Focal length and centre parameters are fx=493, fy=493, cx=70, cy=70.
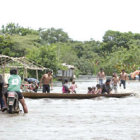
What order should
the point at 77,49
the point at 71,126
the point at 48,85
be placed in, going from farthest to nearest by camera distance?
the point at 77,49, the point at 48,85, the point at 71,126

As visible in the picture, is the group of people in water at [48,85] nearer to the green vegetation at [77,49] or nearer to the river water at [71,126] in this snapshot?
the river water at [71,126]

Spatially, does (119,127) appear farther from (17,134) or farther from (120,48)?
(120,48)

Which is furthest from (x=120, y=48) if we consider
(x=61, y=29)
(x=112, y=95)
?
(x=112, y=95)

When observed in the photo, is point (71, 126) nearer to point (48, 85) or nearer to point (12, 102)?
point (12, 102)

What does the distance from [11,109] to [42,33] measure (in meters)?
83.2

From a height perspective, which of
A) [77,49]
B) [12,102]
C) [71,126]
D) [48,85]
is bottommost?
[71,126]

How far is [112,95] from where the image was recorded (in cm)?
2139

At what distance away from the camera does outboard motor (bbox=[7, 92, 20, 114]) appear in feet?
44.0

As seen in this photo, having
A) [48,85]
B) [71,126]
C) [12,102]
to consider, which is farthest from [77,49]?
[71,126]

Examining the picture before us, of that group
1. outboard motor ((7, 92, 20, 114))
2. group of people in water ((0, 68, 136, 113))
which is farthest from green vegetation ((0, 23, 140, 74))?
outboard motor ((7, 92, 20, 114))

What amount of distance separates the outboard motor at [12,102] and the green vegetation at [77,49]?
A: 3066 cm

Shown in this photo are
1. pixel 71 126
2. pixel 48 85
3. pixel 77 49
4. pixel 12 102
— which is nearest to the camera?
pixel 71 126

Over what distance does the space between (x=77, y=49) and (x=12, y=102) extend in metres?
78.5

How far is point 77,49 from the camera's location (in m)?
91.8
